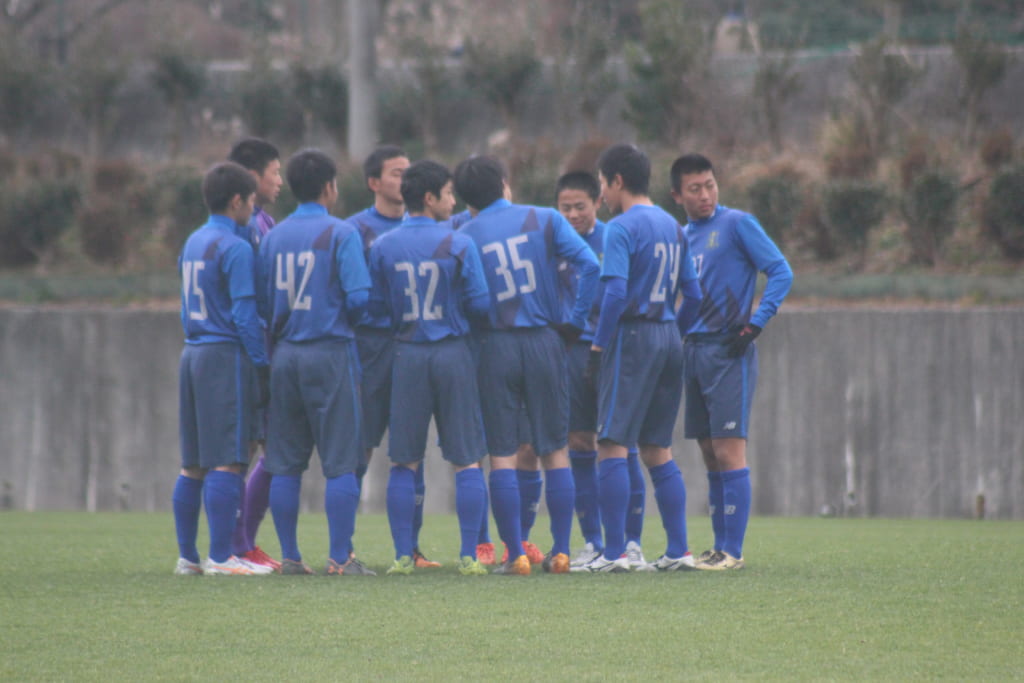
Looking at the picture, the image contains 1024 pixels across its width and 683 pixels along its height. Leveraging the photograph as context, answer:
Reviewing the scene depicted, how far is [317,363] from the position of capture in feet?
Result: 23.2

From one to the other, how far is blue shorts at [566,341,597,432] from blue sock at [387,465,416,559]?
40.9 inches

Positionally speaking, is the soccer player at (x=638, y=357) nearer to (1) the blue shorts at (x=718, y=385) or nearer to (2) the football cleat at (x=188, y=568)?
(1) the blue shorts at (x=718, y=385)

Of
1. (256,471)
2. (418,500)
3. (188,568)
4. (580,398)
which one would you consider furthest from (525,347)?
→ (188,568)

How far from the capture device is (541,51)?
19.6 metres

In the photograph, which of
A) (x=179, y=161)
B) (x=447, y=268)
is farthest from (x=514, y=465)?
(x=179, y=161)

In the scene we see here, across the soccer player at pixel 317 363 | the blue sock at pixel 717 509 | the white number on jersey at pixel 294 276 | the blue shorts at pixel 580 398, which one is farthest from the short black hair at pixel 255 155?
the blue sock at pixel 717 509

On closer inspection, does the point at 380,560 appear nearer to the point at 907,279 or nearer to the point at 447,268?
the point at 447,268

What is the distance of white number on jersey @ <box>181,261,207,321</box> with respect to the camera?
7.25m

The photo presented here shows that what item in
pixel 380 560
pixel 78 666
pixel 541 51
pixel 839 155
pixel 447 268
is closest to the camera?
pixel 78 666

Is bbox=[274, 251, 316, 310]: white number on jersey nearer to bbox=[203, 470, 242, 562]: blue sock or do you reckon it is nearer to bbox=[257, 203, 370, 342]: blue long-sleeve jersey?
bbox=[257, 203, 370, 342]: blue long-sleeve jersey

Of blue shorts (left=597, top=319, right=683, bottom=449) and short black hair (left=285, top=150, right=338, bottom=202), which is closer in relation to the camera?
blue shorts (left=597, top=319, right=683, bottom=449)

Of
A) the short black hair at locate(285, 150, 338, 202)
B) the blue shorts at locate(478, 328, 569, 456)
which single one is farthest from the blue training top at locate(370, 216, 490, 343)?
the short black hair at locate(285, 150, 338, 202)

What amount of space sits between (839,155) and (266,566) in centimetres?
1049

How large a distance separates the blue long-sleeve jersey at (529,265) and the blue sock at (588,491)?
0.98 meters
